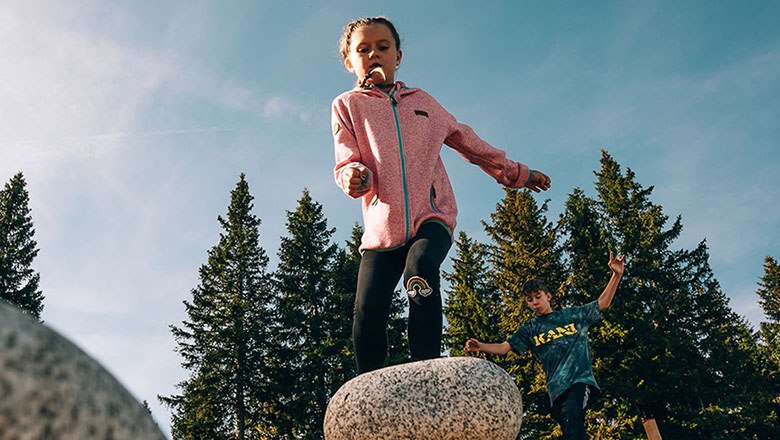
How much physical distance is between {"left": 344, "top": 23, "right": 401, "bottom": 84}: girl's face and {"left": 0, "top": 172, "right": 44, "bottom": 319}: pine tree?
31.3m

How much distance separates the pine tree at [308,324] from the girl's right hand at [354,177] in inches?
962

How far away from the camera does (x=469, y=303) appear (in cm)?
3378

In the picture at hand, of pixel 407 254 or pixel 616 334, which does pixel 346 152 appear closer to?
pixel 407 254


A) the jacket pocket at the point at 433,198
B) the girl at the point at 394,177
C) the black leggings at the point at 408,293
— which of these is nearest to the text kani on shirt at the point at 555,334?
the girl at the point at 394,177

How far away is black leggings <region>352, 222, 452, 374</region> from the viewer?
305 centimetres

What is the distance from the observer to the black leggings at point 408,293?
3053mm

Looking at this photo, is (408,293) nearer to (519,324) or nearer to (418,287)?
(418,287)

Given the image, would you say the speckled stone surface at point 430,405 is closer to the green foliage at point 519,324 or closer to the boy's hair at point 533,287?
the boy's hair at point 533,287

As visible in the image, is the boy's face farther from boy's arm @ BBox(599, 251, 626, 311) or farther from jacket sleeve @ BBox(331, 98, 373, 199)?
jacket sleeve @ BBox(331, 98, 373, 199)

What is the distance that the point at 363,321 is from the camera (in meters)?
3.19

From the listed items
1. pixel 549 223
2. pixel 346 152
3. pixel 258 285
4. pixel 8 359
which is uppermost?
pixel 549 223

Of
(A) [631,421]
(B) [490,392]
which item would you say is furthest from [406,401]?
(A) [631,421]

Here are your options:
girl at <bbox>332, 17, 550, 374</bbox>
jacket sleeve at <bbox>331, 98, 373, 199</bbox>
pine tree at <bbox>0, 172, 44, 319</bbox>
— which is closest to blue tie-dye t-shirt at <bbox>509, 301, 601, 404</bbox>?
girl at <bbox>332, 17, 550, 374</bbox>

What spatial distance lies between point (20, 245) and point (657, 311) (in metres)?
34.9
